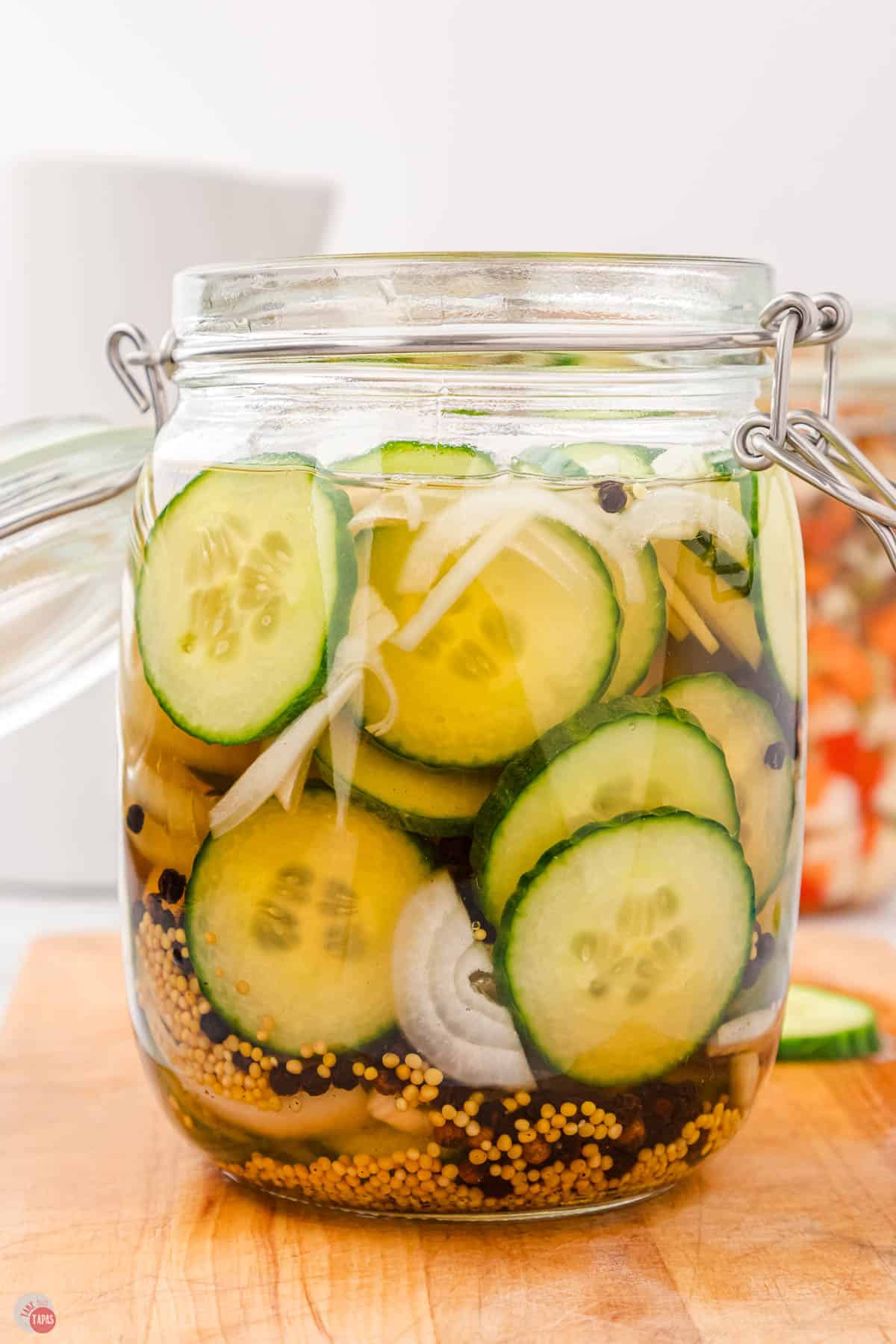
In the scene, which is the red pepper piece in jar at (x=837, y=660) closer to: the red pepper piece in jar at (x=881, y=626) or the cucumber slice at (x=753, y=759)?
the red pepper piece in jar at (x=881, y=626)

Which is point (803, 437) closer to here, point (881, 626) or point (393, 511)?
point (393, 511)

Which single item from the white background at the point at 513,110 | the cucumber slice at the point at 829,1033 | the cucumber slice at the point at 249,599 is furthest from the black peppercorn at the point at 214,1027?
the white background at the point at 513,110

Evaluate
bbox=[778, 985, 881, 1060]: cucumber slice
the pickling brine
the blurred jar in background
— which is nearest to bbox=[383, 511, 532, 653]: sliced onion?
the pickling brine

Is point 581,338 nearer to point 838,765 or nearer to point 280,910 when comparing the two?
point 280,910

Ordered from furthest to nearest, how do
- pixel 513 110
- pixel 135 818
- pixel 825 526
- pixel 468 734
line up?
pixel 513 110
pixel 825 526
pixel 135 818
pixel 468 734

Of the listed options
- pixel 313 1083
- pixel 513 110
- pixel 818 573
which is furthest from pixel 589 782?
pixel 513 110

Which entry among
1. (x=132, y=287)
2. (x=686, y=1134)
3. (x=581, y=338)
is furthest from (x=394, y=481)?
(x=132, y=287)
